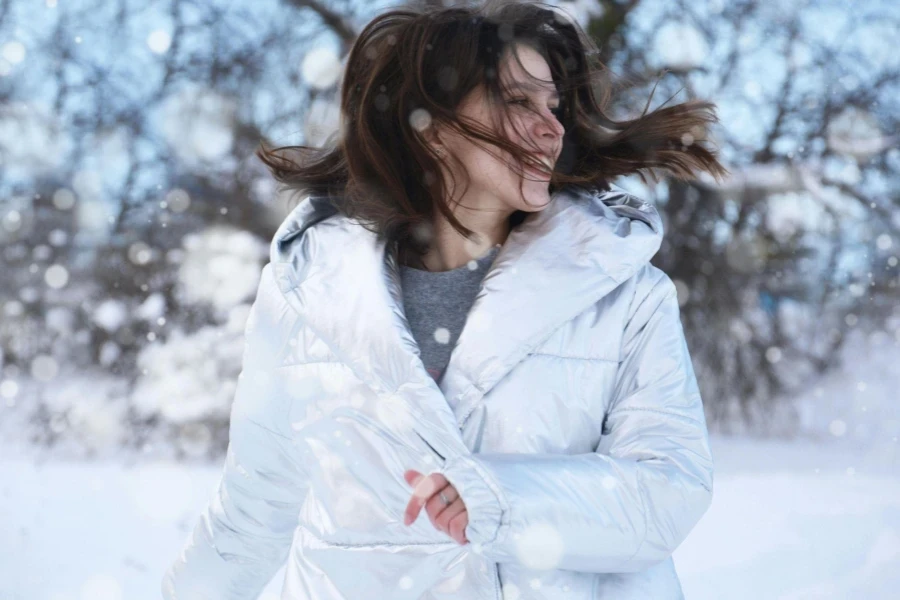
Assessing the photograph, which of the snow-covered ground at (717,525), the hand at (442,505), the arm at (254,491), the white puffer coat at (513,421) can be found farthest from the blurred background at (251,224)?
the hand at (442,505)

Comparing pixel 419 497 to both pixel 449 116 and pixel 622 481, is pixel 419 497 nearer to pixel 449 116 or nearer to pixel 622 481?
pixel 622 481

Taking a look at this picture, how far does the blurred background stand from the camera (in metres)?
2.70

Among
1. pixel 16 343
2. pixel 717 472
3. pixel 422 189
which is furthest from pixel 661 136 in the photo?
pixel 16 343

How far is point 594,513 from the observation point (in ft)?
2.43

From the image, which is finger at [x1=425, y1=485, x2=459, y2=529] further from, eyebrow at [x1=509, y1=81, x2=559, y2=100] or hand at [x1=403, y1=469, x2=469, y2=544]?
eyebrow at [x1=509, y1=81, x2=559, y2=100]

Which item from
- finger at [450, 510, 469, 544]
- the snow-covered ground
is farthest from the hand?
the snow-covered ground

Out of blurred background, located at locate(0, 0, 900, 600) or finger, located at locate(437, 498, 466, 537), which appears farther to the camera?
blurred background, located at locate(0, 0, 900, 600)

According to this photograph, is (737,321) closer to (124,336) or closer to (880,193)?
(880,193)

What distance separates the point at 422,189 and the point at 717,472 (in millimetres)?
A: 1956

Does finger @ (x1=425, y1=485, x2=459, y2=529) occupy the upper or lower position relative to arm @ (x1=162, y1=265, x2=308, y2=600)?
upper

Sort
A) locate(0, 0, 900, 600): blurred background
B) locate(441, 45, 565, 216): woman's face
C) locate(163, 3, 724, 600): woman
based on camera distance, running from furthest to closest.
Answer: locate(0, 0, 900, 600): blurred background → locate(441, 45, 565, 216): woman's face → locate(163, 3, 724, 600): woman

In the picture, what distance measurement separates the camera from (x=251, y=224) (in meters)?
2.79

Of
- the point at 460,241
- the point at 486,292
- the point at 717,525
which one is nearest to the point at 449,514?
the point at 486,292

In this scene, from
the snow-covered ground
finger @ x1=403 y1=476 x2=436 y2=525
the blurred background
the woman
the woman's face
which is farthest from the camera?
the blurred background
